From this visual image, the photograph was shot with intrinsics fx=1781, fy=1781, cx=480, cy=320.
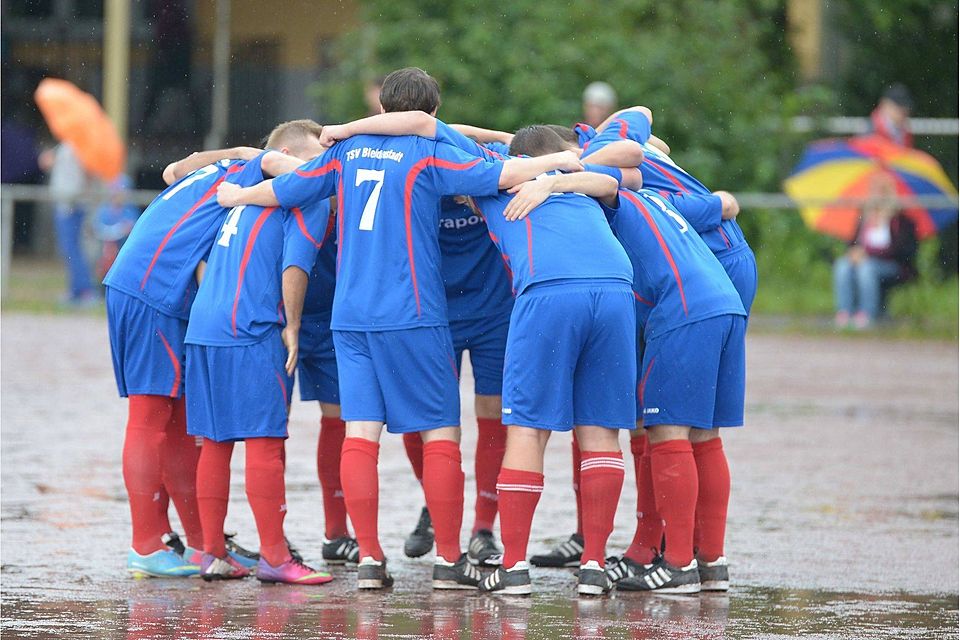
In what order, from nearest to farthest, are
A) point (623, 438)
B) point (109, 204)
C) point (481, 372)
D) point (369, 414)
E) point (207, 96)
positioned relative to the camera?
1. point (369, 414)
2. point (481, 372)
3. point (623, 438)
4. point (109, 204)
5. point (207, 96)

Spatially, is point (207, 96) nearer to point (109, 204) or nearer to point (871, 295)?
point (109, 204)

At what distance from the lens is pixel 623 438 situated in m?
12.1

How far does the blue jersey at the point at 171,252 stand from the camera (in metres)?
7.41

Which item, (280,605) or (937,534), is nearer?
(280,605)

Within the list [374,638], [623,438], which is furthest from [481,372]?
[623,438]

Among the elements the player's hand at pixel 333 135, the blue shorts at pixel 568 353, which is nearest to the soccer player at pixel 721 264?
the blue shorts at pixel 568 353

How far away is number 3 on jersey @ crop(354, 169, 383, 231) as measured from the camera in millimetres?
7020

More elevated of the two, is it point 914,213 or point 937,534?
point 914,213

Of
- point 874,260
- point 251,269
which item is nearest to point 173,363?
point 251,269

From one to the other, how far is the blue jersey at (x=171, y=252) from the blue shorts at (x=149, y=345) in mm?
44

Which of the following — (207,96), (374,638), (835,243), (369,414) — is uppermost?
(207,96)

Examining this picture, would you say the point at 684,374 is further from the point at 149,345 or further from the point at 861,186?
the point at 861,186

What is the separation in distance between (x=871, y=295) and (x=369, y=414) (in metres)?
13.9

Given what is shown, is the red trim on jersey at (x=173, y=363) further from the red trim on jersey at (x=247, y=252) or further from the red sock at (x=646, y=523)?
the red sock at (x=646, y=523)
